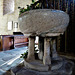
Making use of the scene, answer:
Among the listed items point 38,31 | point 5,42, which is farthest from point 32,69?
point 5,42

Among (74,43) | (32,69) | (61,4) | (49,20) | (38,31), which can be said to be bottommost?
(32,69)

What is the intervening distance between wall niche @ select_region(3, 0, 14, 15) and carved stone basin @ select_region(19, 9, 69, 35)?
999 cm

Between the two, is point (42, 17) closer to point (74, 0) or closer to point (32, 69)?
point (32, 69)

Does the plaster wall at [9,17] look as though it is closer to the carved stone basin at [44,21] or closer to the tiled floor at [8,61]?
the tiled floor at [8,61]

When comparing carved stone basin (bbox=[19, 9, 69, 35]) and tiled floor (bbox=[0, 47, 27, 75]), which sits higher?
carved stone basin (bbox=[19, 9, 69, 35])

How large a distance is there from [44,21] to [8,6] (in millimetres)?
10289

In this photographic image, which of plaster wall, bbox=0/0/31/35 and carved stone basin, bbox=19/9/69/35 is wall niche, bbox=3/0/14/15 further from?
carved stone basin, bbox=19/9/69/35

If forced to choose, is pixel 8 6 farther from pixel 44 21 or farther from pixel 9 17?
pixel 44 21

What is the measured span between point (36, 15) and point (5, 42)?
125 inches

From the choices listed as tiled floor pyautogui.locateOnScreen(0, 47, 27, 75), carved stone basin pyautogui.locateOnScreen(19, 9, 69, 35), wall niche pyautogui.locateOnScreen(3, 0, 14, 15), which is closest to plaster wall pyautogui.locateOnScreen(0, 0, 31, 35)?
wall niche pyautogui.locateOnScreen(3, 0, 14, 15)

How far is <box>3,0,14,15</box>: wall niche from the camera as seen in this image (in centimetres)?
932

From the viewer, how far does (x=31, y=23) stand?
0.88 metres

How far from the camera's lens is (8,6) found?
9.52 m

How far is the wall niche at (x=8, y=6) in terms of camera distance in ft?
30.6
